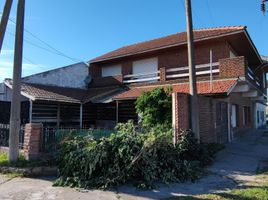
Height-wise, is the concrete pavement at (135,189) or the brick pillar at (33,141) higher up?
the brick pillar at (33,141)

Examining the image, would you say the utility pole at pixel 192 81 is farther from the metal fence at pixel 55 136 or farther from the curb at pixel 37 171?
the curb at pixel 37 171

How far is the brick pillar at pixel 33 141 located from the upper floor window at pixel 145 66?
11.0 meters

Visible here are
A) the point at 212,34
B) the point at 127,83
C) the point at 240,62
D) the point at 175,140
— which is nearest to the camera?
the point at 175,140

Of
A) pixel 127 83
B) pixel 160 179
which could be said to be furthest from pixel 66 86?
pixel 160 179

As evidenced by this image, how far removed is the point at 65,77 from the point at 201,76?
9702 millimetres

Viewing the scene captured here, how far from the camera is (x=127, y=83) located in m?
19.3

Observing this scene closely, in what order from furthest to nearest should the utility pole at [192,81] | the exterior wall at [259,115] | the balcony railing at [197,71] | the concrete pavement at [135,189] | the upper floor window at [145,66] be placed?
the exterior wall at [259,115]
the upper floor window at [145,66]
the balcony railing at [197,71]
the utility pole at [192,81]
the concrete pavement at [135,189]

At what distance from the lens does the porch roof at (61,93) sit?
15492 mm

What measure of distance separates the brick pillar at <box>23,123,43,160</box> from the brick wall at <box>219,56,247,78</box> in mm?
9763

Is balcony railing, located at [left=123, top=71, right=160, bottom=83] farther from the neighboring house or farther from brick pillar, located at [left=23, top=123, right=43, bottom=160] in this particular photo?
brick pillar, located at [left=23, top=123, right=43, bottom=160]

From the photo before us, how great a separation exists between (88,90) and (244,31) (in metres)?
11.7

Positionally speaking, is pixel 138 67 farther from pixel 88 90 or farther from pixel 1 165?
pixel 1 165

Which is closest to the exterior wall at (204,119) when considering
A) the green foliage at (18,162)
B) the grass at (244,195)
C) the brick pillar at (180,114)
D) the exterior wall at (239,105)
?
the brick pillar at (180,114)

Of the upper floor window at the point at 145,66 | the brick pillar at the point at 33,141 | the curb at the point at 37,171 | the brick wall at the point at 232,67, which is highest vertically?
the upper floor window at the point at 145,66
